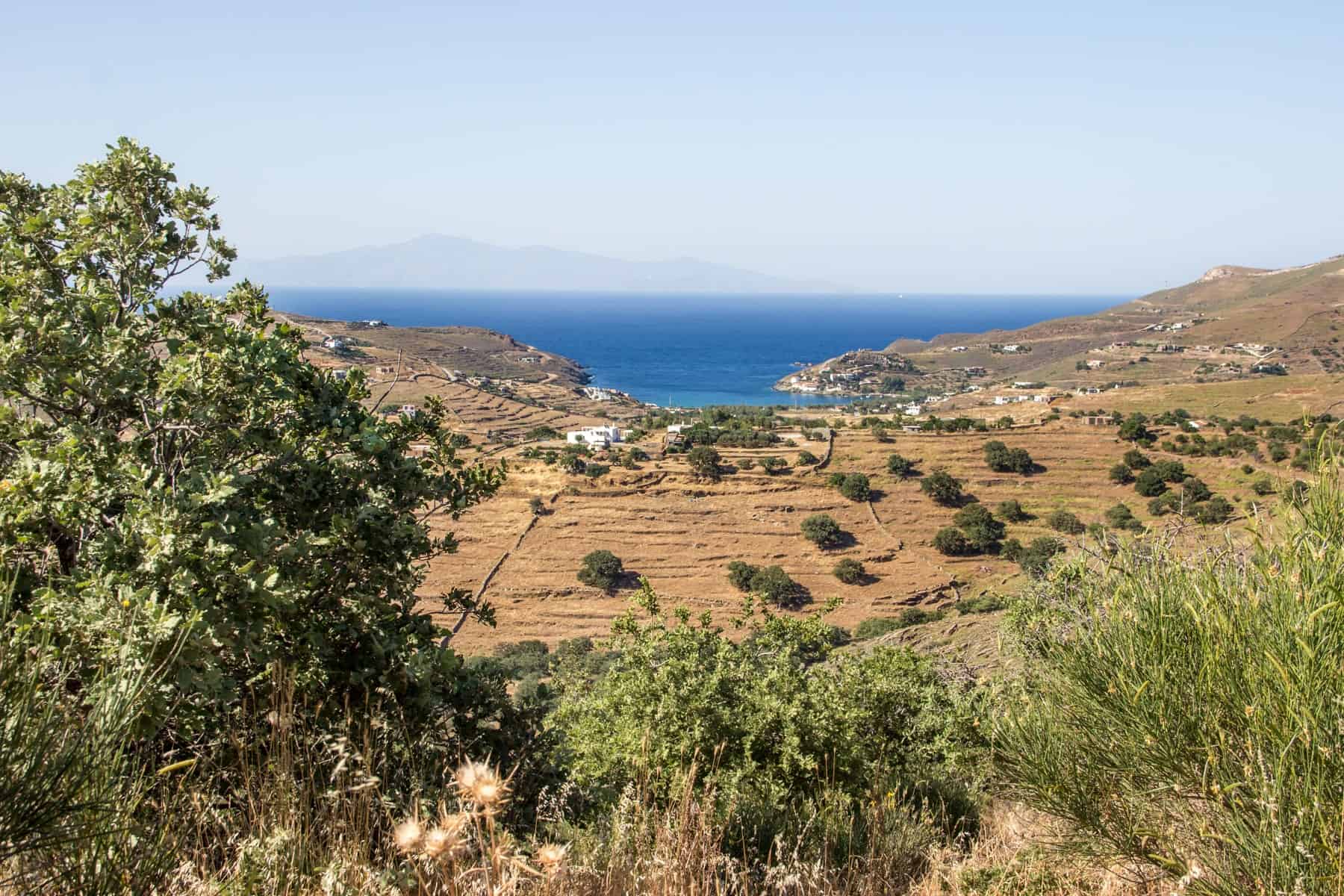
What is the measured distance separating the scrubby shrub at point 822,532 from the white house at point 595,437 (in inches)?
568

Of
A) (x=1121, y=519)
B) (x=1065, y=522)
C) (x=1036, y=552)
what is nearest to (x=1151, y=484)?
(x=1121, y=519)

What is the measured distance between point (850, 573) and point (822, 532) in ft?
9.32

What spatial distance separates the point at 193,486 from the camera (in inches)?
138

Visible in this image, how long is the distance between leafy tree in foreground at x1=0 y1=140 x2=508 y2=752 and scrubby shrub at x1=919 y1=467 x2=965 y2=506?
36.6 metres

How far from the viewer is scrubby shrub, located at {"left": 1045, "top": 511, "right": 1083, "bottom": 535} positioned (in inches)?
1367

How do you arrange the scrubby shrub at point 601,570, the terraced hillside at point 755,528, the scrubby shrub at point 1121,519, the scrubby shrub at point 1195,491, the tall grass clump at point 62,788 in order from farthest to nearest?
the scrubby shrub at point 1195,491 < the scrubby shrub at point 1121,519 < the scrubby shrub at point 601,570 < the terraced hillside at point 755,528 < the tall grass clump at point 62,788

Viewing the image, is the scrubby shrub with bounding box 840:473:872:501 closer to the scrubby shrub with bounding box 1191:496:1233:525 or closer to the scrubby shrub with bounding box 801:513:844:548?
the scrubby shrub with bounding box 801:513:844:548

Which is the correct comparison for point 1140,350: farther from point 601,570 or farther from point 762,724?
point 762,724

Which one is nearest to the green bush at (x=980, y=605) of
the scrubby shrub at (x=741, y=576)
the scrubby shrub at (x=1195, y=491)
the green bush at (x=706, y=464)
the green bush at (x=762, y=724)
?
the scrubby shrub at (x=741, y=576)

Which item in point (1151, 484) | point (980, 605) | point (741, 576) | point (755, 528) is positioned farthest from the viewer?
point (1151, 484)

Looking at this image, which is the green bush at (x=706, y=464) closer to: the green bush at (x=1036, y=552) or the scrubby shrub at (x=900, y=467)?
the scrubby shrub at (x=900, y=467)

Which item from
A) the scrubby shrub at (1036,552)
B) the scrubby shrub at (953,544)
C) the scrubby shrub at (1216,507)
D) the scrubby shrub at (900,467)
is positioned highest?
the scrubby shrub at (1216,507)

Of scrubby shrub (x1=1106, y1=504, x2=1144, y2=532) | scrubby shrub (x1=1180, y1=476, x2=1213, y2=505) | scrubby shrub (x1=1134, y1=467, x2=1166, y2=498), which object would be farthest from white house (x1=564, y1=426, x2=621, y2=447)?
scrubby shrub (x1=1180, y1=476, x2=1213, y2=505)

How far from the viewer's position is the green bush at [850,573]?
32.9 metres
